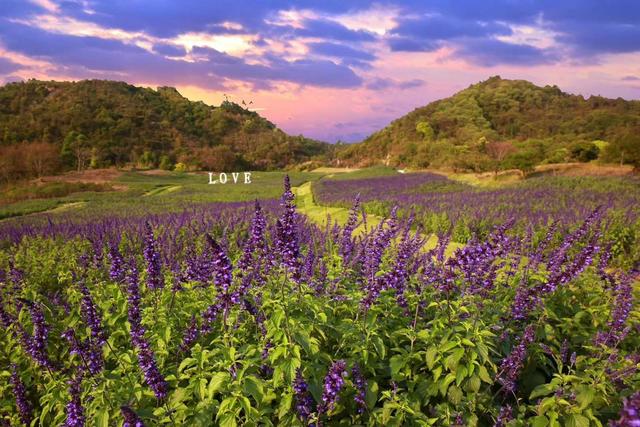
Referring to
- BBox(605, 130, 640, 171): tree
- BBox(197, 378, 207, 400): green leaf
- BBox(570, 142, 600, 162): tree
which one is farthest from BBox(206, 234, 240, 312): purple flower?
BBox(570, 142, 600, 162): tree

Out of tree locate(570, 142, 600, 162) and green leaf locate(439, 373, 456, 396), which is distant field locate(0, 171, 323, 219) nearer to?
green leaf locate(439, 373, 456, 396)

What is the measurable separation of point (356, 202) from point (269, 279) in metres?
1.57

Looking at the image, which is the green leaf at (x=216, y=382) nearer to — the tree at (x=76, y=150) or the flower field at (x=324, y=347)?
the flower field at (x=324, y=347)

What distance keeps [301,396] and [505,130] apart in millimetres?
103264

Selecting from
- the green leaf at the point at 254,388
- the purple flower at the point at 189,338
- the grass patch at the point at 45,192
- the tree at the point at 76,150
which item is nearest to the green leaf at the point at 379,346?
the green leaf at the point at 254,388

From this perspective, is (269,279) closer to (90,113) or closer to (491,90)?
(90,113)

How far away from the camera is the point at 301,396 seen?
125 inches

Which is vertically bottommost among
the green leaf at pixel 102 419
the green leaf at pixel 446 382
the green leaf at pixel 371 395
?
the green leaf at pixel 102 419

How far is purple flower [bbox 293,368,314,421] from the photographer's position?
3084 mm

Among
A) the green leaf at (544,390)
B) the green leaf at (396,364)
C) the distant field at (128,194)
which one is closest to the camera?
the green leaf at (544,390)

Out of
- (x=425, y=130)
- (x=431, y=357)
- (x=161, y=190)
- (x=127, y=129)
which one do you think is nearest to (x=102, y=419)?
(x=431, y=357)

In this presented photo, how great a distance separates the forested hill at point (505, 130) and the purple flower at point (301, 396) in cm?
3964

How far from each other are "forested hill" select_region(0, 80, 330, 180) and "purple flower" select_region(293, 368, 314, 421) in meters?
84.0

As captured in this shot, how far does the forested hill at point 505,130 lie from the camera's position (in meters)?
49.6
